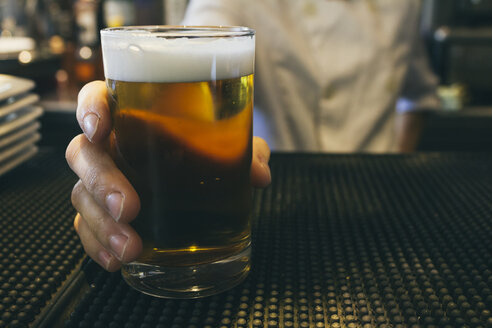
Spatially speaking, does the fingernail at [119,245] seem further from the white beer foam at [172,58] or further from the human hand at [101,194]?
the white beer foam at [172,58]

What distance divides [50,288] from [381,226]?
49cm

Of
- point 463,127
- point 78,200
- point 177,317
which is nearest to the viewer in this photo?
point 177,317

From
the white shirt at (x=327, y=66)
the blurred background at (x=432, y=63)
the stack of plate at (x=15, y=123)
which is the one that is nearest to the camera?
the stack of plate at (x=15, y=123)

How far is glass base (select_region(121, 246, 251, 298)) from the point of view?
524 millimetres

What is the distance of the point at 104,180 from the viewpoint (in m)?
0.55

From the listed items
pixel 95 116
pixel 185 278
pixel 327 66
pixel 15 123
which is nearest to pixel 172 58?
pixel 95 116

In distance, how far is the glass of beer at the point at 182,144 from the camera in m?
0.50

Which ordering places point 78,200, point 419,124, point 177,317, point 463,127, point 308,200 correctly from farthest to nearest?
point 463,127 < point 419,124 < point 308,200 < point 78,200 < point 177,317

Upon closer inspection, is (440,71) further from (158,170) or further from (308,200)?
(158,170)

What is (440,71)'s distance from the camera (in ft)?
8.49

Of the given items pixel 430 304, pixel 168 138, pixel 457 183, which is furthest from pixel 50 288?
pixel 457 183

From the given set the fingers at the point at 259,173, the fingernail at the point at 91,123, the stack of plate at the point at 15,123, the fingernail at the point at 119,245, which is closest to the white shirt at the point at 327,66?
the stack of plate at the point at 15,123

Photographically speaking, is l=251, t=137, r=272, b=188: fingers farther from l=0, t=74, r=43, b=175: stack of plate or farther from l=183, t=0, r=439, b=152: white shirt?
l=183, t=0, r=439, b=152: white shirt

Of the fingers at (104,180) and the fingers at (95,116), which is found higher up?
the fingers at (95,116)
